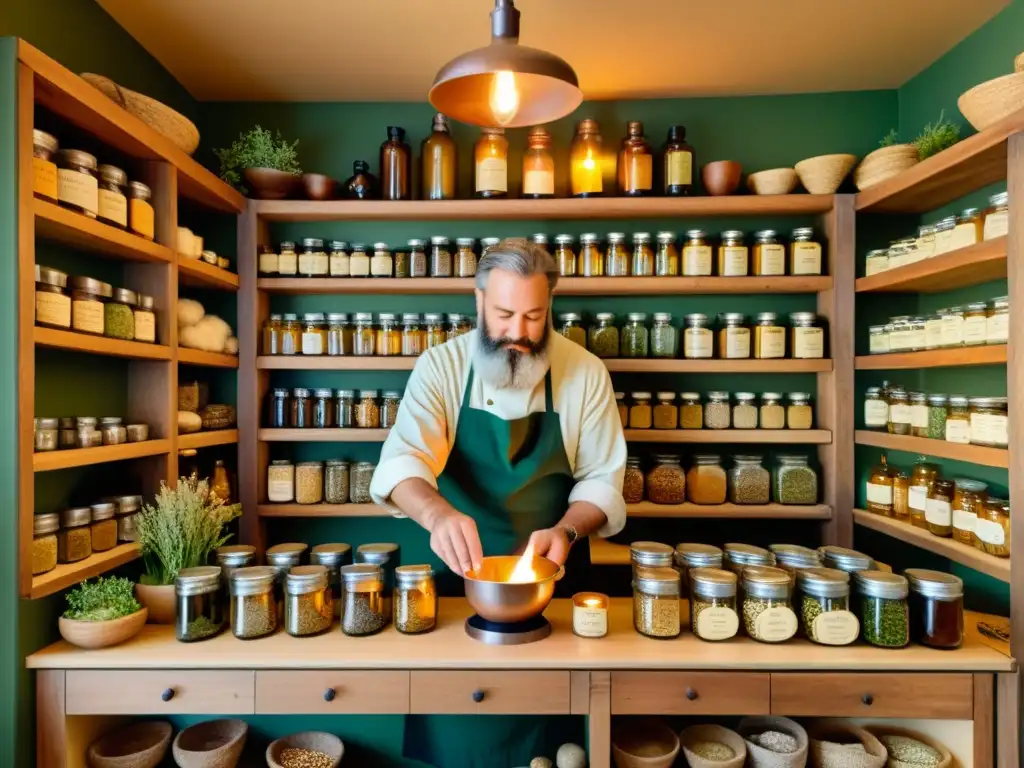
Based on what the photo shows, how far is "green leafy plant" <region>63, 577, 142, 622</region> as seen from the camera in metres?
1.54

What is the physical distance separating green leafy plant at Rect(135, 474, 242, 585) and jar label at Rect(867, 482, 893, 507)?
1969 millimetres

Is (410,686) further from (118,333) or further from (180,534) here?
(118,333)

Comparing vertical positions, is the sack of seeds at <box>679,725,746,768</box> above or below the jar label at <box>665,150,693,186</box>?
below

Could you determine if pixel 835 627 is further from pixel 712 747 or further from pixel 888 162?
pixel 888 162

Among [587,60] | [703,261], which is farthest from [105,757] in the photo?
[587,60]

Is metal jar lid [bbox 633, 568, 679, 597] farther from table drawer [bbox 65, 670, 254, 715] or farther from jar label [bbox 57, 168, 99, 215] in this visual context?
jar label [bbox 57, 168, 99, 215]

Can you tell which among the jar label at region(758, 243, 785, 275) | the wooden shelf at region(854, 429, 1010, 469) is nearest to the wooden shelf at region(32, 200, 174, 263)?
the jar label at region(758, 243, 785, 275)

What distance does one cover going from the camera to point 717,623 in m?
1.57

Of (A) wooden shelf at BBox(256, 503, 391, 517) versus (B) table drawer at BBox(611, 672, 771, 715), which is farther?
(A) wooden shelf at BBox(256, 503, 391, 517)

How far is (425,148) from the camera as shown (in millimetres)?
2439

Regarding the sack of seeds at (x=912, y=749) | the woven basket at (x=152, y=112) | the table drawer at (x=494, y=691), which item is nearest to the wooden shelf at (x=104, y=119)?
the woven basket at (x=152, y=112)

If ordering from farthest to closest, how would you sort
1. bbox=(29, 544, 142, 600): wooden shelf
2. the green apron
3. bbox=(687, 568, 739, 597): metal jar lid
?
1. the green apron
2. bbox=(687, 568, 739, 597): metal jar lid
3. bbox=(29, 544, 142, 600): wooden shelf

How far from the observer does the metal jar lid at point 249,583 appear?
1.57 m

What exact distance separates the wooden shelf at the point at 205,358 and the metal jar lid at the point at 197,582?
2.34 feet
